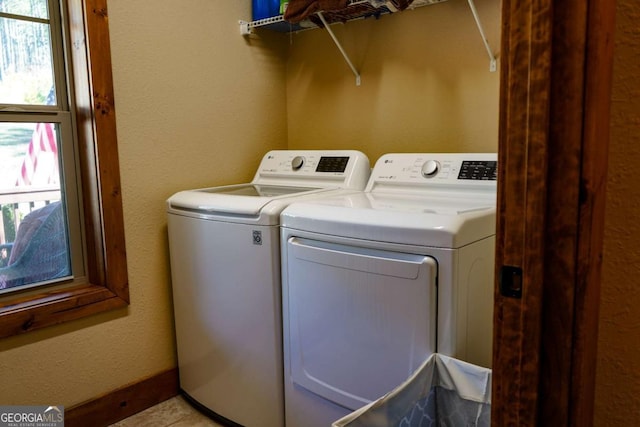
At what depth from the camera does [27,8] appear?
182 cm

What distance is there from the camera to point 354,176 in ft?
6.85

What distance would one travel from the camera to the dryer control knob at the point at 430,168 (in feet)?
6.01

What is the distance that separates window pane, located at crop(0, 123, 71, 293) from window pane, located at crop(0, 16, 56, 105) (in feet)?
0.36

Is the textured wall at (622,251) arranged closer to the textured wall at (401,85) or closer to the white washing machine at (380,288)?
the white washing machine at (380,288)

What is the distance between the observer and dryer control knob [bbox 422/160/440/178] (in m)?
1.83

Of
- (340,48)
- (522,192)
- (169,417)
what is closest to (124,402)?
(169,417)

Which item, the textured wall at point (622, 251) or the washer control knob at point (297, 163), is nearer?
the textured wall at point (622, 251)

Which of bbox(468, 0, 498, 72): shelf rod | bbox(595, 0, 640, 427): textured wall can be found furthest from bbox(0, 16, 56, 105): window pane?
bbox(595, 0, 640, 427): textured wall

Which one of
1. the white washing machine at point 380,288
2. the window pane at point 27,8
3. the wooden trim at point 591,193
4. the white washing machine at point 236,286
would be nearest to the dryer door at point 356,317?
the white washing machine at point 380,288

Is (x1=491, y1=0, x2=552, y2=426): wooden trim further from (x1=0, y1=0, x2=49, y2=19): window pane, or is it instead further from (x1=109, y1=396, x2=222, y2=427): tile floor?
(x1=0, y1=0, x2=49, y2=19): window pane

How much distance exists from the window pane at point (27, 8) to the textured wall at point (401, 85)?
1.19m

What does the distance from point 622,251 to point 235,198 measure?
1.37m

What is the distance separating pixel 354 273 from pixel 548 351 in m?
0.83

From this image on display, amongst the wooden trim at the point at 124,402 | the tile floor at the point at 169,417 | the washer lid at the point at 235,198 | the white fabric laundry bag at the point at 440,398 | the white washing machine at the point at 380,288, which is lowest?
the tile floor at the point at 169,417
